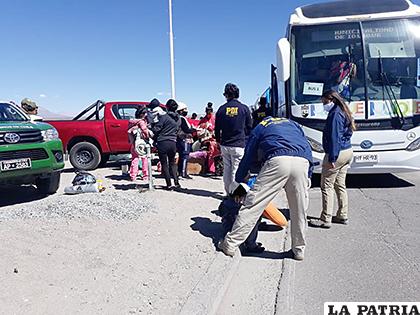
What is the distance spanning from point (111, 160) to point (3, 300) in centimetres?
1008

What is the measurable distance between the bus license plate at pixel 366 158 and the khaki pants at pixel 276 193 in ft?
12.0

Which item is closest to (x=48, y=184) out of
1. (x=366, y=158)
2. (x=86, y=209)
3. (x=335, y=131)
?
(x=86, y=209)

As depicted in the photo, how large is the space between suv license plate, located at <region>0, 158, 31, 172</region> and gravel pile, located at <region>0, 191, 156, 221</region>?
64 centimetres

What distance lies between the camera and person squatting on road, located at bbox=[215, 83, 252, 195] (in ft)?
19.9

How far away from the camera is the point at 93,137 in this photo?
10.5m

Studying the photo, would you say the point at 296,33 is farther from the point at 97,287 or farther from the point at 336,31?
the point at 97,287

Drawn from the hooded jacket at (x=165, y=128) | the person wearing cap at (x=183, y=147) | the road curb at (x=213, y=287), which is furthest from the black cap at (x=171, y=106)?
the road curb at (x=213, y=287)

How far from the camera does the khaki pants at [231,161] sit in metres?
6.04

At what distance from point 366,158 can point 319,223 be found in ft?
8.06

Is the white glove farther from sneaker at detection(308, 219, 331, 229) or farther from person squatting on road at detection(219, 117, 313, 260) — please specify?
sneaker at detection(308, 219, 331, 229)

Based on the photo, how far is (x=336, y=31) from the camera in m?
7.57

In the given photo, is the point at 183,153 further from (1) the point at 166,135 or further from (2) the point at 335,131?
(2) the point at 335,131

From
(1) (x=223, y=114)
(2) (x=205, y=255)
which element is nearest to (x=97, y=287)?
(2) (x=205, y=255)

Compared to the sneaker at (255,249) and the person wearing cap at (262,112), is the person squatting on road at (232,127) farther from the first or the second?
the person wearing cap at (262,112)
